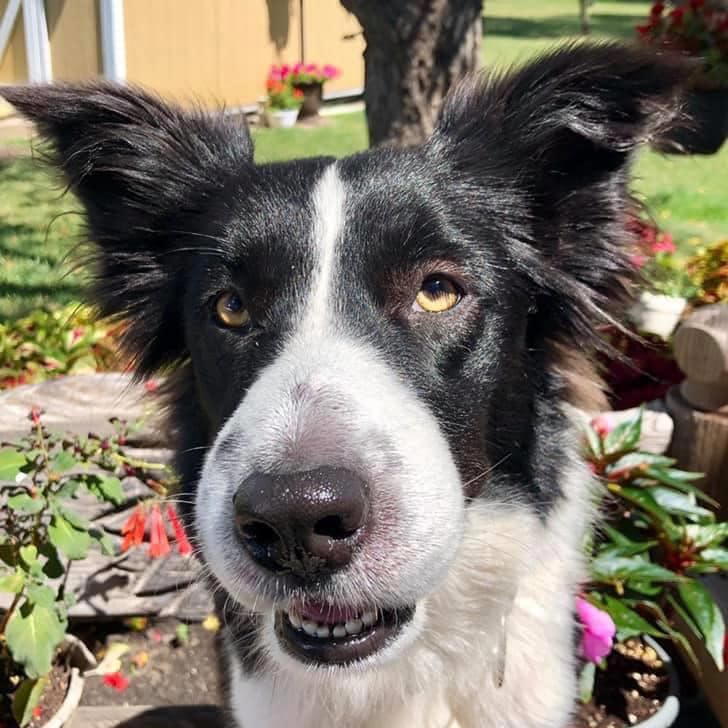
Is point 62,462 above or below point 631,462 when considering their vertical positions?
above

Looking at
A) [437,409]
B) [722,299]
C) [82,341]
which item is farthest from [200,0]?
[437,409]

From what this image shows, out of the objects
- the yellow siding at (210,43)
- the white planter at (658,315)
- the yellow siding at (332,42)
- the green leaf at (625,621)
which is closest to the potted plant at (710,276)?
the white planter at (658,315)

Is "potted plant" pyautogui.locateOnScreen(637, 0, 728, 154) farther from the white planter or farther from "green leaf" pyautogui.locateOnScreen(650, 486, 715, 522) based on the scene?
"green leaf" pyautogui.locateOnScreen(650, 486, 715, 522)

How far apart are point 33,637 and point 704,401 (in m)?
2.64

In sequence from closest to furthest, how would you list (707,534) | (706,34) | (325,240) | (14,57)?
(325,240), (707,534), (706,34), (14,57)

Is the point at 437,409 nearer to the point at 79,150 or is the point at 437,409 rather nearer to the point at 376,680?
the point at 376,680

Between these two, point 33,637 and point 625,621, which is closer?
point 33,637

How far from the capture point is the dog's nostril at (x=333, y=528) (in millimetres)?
1734

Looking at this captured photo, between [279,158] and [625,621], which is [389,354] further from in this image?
[279,158]

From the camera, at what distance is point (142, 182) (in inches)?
106

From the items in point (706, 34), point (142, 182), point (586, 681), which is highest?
point (706, 34)

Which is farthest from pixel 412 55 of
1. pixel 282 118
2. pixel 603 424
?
pixel 282 118

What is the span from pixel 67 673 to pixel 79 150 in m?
2.07

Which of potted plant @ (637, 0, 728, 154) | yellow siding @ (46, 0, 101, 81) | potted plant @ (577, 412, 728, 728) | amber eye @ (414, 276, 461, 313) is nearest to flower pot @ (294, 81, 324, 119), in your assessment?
yellow siding @ (46, 0, 101, 81)
